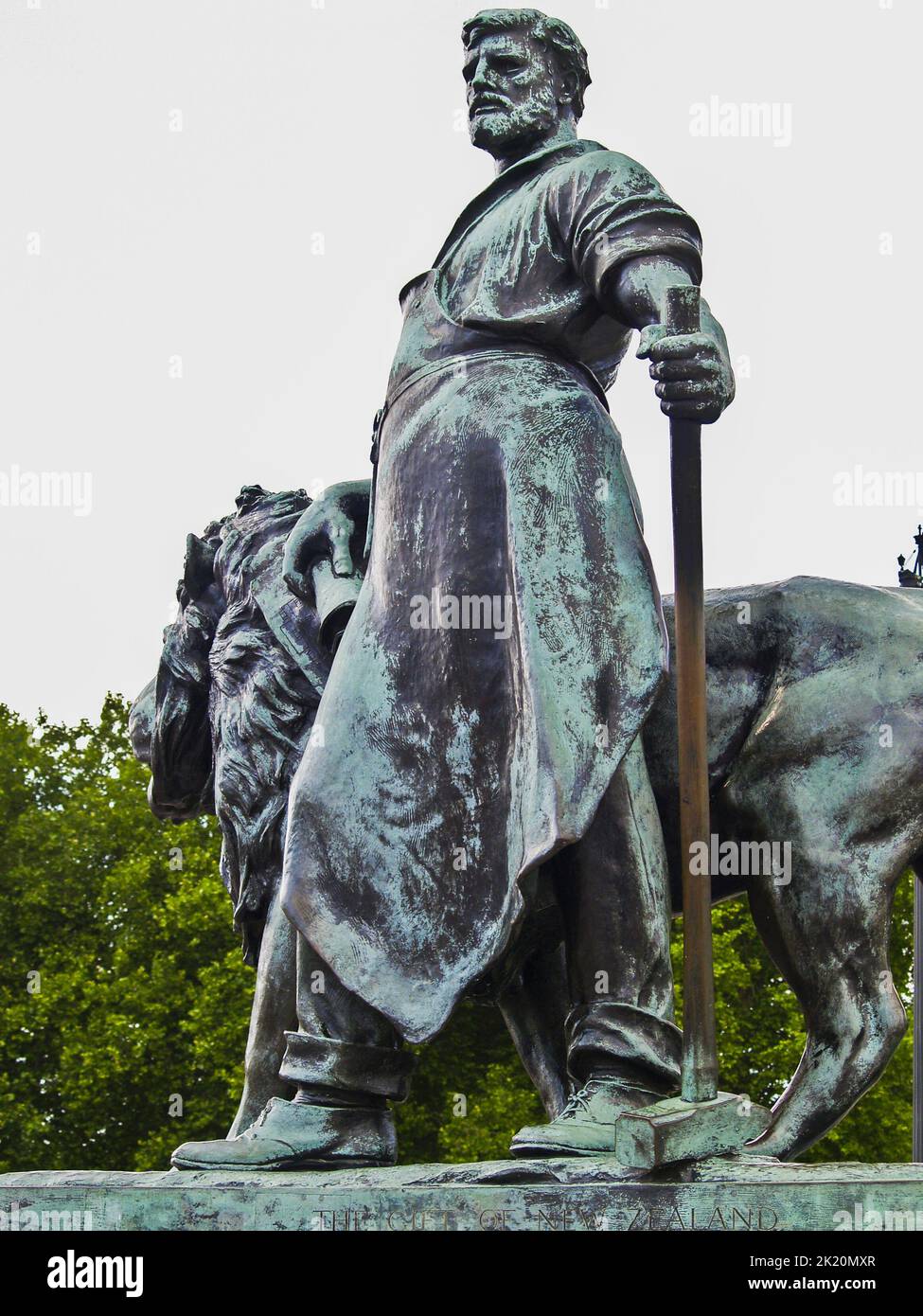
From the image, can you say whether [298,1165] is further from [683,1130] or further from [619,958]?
[683,1130]

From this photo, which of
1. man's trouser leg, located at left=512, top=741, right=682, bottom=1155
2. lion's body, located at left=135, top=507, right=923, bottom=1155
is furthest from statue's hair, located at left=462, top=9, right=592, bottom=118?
man's trouser leg, located at left=512, top=741, right=682, bottom=1155

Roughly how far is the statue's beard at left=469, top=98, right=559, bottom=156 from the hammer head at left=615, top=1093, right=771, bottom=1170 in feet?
9.15

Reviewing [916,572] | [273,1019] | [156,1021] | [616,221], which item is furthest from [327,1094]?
[156,1021]

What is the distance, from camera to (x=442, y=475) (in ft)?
18.9

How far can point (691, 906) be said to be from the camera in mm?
5270

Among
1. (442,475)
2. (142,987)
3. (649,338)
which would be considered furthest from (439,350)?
(142,987)

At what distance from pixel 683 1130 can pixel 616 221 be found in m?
2.34

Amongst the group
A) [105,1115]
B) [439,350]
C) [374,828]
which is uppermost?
[439,350]

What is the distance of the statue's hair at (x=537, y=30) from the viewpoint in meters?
6.19

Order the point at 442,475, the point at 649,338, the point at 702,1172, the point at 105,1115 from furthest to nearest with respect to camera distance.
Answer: the point at 105,1115, the point at 442,475, the point at 649,338, the point at 702,1172

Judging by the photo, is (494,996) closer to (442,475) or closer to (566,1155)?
(566,1155)

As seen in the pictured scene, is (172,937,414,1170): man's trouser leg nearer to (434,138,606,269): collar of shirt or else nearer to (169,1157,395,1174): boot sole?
(169,1157,395,1174): boot sole

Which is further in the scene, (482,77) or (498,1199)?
(482,77)
